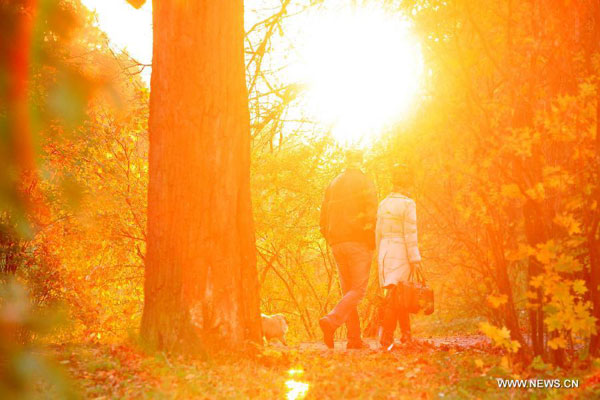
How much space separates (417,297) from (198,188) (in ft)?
11.3

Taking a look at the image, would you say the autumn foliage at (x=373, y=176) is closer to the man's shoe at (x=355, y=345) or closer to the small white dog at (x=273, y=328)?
the small white dog at (x=273, y=328)

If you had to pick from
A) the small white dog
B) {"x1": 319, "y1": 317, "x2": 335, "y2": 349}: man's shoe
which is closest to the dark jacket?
{"x1": 319, "y1": 317, "x2": 335, "y2": 349}: man's shoe

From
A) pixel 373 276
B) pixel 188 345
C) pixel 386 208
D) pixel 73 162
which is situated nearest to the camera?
pixel 188 345

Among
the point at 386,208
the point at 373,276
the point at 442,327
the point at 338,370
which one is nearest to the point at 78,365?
the point at 338,370

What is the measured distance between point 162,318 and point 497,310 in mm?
3064

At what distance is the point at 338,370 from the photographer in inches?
257

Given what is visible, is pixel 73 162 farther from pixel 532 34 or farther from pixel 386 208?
pixel 532 34

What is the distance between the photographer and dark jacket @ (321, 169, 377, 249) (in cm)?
909

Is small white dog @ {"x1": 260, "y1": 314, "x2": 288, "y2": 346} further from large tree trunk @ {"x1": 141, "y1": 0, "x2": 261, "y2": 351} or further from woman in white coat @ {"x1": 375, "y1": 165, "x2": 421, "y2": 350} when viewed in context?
large tree trunk @ {"x1": 141, "y1": 0, "x2": 261, "y2": 351}

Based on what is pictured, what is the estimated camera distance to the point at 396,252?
8.88 m

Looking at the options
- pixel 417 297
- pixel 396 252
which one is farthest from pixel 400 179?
pixel 417 297

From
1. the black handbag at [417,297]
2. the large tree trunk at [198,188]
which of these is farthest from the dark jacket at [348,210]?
the large tree trunk at [198,188]

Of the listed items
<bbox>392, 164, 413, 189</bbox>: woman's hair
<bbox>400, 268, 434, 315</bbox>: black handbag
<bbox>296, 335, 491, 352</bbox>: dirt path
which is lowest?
<bbox>296, 335, 491, 352</bbox>: dirt path

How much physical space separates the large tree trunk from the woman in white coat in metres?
2.61
